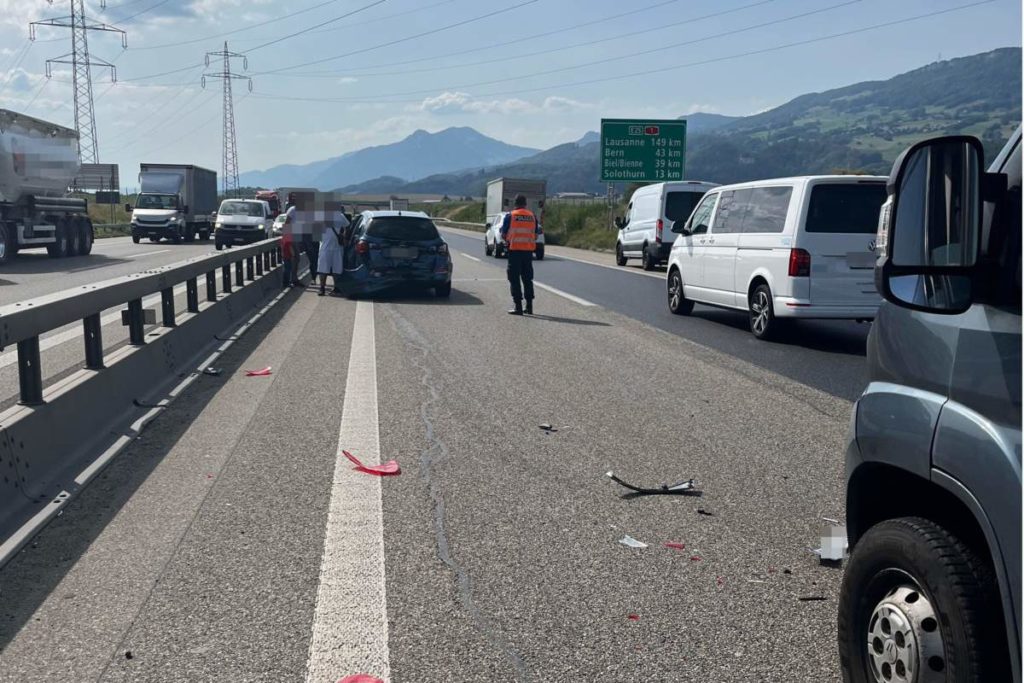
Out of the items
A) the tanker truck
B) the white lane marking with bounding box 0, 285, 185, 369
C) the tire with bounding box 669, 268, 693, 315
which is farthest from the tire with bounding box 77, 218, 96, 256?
the tire with bounding box 669, 268, 693, 315

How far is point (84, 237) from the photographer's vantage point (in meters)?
33.9

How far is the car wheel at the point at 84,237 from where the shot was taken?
110ft

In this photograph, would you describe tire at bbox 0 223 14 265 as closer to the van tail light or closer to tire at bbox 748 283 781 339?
tire at bbox 748 283 781 339

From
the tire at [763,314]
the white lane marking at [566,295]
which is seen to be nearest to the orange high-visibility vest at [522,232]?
the white lane marking at [566,295]

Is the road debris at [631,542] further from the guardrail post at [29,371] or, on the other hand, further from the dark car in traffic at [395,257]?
the dark car in traffic at [395,257]

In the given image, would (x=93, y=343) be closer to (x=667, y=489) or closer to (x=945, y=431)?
(x=667, y=489)

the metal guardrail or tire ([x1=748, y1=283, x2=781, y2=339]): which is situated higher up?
the metal guardrail

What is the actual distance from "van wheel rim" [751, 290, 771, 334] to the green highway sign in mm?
29081

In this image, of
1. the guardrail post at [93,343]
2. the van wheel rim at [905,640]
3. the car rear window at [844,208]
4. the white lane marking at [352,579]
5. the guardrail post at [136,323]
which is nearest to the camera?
the van wheel rim at [905,640]

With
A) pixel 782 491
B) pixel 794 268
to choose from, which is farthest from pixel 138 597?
pixel 794 268

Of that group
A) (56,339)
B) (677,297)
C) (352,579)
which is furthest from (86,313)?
(677,297)

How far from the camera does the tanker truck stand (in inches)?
1121

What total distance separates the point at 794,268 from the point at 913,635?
10272 mm

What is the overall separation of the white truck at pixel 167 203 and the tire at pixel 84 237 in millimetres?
10628
